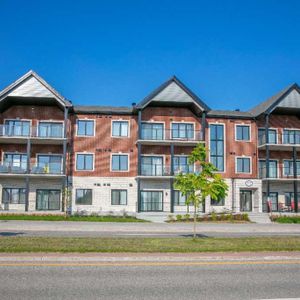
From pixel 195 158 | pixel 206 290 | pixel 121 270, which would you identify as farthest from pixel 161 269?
pixel 195 158

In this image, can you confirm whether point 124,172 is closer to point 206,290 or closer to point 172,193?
point 172,193

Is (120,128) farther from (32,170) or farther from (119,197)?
(32,170)

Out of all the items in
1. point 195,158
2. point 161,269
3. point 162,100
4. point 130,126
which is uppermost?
point 162,100

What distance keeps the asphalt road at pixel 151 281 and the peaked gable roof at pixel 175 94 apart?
26377 mm

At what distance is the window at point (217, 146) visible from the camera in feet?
120

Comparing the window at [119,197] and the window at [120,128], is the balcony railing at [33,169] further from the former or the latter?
the window at [120,128]

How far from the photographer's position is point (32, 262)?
368 inches

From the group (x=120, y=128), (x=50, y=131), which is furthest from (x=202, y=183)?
(x=50, y=131)

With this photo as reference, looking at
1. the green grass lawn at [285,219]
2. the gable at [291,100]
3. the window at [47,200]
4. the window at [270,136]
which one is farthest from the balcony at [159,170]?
the gable at [291,100]

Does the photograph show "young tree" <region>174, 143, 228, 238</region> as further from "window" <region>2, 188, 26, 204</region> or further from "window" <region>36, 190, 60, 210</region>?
"window" <region>2, 188, 26, 204</region>

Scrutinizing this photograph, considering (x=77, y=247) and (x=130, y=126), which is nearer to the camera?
(x=77, y=247)

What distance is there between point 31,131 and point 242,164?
19.5m

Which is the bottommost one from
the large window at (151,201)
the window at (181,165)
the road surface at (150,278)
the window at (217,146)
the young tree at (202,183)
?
the road surface at (150,278)

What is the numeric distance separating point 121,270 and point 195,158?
25.7 ft
